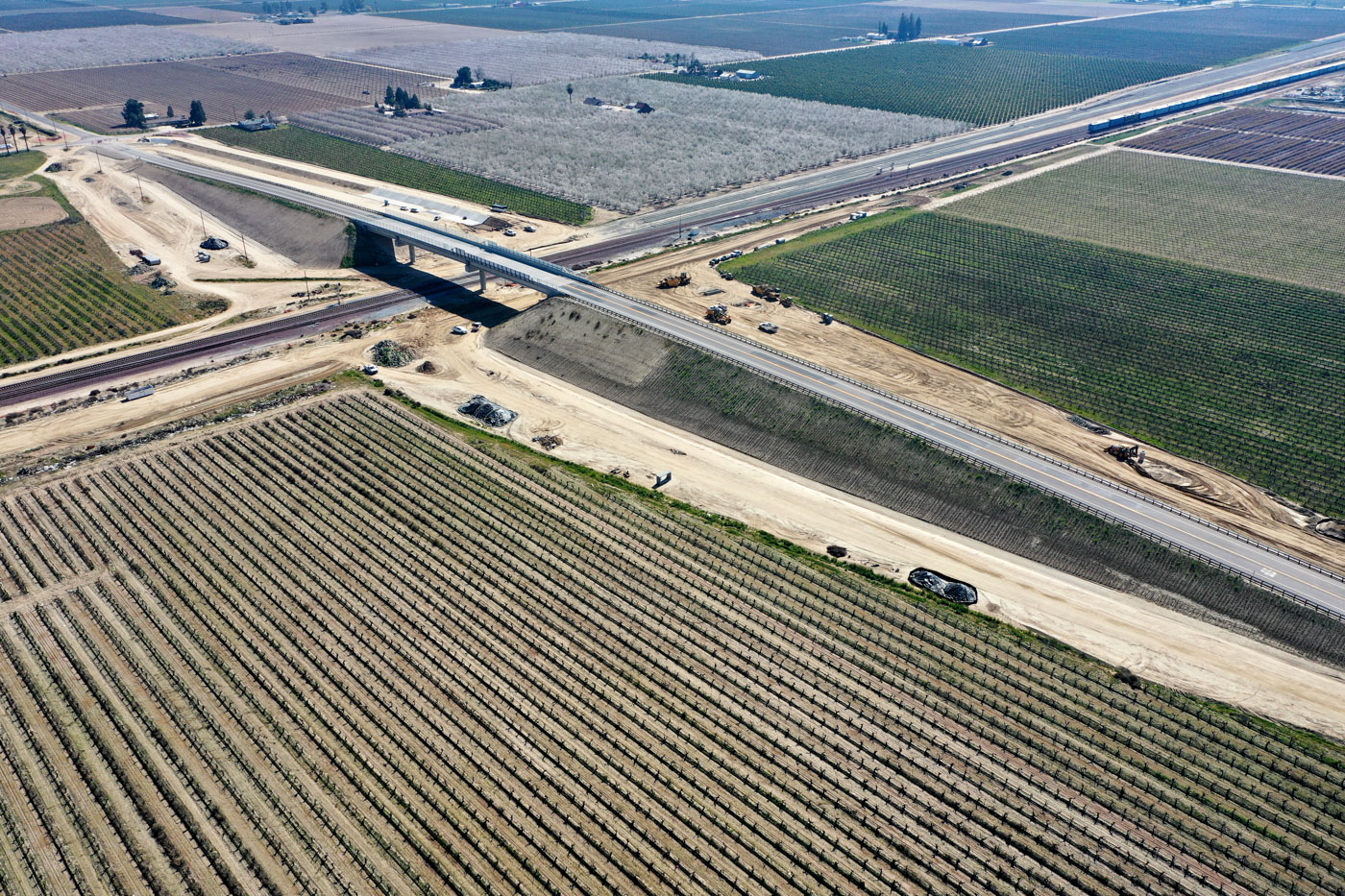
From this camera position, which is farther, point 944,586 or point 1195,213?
point 1195,213

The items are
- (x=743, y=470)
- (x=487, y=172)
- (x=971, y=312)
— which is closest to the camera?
(x=743, y=470)

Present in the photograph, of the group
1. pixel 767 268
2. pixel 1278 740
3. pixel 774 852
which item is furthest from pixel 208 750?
pixel 767 268

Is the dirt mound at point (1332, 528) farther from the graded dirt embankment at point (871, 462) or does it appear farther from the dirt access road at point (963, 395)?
the graded dirt embankment at point (871, 462)

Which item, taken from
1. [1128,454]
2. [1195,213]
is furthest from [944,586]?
[1195,213]

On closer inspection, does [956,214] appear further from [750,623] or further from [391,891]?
[391,891]

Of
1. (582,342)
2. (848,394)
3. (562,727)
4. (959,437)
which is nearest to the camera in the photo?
(562,727)

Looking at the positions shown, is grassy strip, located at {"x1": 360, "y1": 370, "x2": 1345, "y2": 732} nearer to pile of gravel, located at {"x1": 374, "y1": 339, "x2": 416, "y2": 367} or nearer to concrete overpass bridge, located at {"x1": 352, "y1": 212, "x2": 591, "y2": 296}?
pile of gravel, located at {"x1": 374, "y1": 339, "x2": 416, "y2": 367}

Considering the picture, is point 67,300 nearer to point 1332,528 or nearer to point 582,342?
point 582,342

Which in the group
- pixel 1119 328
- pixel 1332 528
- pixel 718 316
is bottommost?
pixel 1332 528
